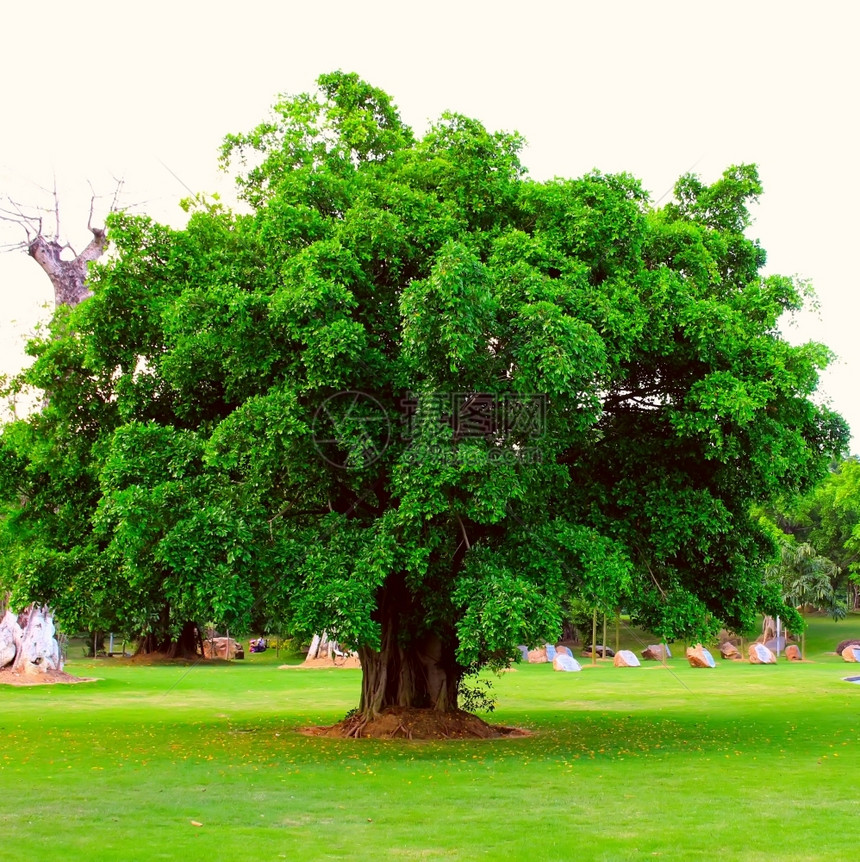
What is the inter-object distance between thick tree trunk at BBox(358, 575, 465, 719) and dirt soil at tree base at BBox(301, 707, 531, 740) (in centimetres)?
20

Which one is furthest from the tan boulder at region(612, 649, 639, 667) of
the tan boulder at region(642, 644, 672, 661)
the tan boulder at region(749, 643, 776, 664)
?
the tan boulder at region(749, 643, 776, 664)

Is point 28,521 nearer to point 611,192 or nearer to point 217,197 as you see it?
point 217,197

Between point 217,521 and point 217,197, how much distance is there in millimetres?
8457

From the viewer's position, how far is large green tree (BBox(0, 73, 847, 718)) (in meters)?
15.8

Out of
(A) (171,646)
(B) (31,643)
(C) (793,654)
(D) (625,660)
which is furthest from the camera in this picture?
(C) (793,654)

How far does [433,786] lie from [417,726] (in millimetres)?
5783

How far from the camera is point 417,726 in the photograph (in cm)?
1966

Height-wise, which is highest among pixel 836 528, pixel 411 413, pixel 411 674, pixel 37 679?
pixel 836 528

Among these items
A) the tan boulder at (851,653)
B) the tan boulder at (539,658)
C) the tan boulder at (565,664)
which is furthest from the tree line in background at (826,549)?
the tan boulder at (565,664)

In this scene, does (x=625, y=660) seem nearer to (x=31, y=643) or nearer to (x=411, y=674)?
(x=31, y=643)

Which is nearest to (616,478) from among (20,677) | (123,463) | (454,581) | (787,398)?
(787,398)

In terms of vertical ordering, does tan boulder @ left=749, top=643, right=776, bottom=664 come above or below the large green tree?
below

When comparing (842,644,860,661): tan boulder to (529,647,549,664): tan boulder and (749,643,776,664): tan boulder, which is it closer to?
(749,643,776,664): tan boulder

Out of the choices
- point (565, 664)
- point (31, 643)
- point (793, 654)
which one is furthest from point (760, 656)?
point (31, 643)
